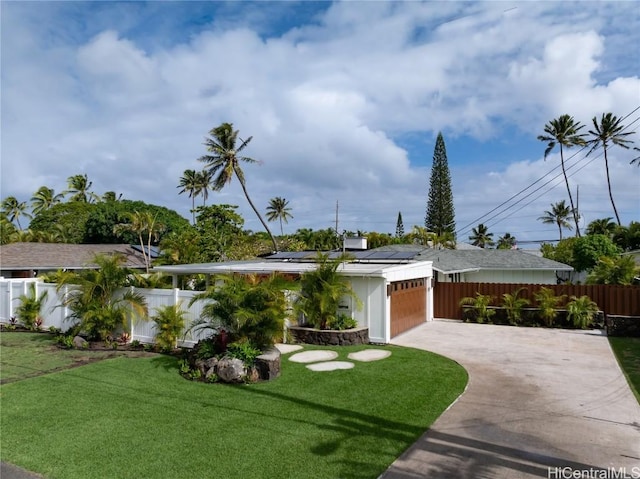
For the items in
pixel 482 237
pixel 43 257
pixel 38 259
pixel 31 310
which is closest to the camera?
pixel 31 310

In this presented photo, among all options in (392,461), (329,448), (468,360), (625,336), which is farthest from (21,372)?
(625,336)

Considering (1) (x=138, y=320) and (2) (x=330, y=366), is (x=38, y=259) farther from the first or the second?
(2) (x=330, y=366)

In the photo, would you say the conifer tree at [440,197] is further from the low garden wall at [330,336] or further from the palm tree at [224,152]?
the low garden wall at [330,336]

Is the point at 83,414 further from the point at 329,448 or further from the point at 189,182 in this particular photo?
the point at 189,182

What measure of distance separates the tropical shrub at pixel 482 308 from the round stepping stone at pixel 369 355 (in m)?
7.02

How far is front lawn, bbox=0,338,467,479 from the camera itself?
5305mm

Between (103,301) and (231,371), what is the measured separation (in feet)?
19.6

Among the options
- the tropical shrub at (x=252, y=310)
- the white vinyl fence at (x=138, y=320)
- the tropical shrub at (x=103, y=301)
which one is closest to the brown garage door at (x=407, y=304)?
the tropical shrub at (x=252, y=310)

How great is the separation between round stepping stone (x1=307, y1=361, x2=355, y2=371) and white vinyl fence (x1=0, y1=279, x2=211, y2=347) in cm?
296

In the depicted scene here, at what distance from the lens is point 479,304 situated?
17.3m

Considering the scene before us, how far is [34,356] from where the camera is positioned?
37.6 ft

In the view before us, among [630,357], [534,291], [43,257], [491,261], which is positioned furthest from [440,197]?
[630,357]

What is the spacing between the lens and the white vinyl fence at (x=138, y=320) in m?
12.1

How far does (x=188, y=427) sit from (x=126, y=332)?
7.39 metres
